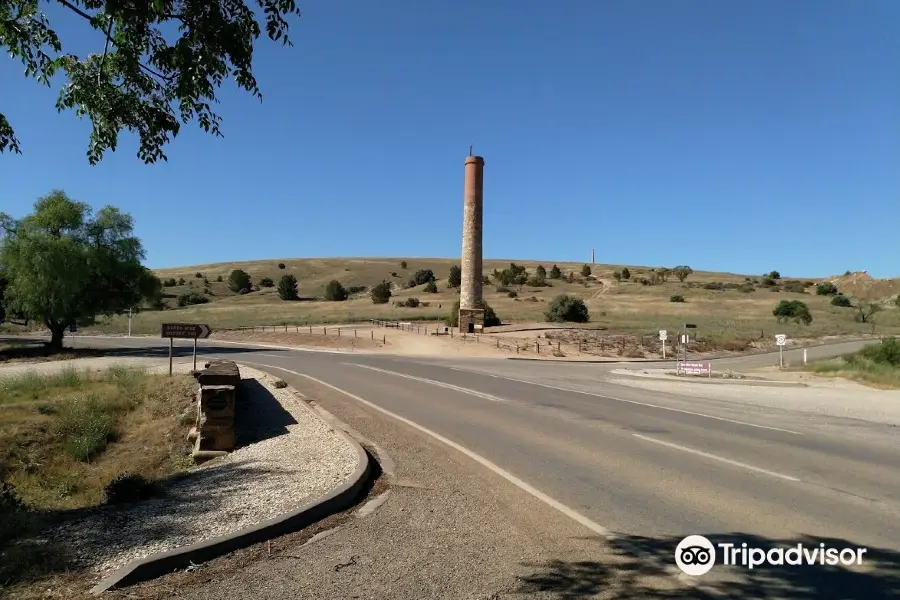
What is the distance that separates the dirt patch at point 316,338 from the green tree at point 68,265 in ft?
35.4

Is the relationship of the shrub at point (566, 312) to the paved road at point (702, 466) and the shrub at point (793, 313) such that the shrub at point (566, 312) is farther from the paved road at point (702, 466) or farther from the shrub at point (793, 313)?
the paved road at point (702, 466)

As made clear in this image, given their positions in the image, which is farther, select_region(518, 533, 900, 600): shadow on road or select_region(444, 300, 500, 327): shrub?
select_region(444, 300, 500, 327): shrub

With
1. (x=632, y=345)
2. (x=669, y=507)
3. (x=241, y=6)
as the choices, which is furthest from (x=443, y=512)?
(x=632, y=345)

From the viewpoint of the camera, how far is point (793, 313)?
2820 inches

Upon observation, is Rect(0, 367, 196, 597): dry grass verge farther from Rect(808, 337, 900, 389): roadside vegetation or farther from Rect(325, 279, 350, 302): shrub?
Rect(325, 279, 350, 302): shrub

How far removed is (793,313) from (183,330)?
232 feet

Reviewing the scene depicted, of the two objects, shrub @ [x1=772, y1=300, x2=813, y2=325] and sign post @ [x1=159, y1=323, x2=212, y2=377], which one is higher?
shrub @ [x1=772, y1=300, x2=813, y2=325]

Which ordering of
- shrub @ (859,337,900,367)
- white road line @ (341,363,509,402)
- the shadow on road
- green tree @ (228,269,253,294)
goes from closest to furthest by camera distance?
the shadow on road → white road line @ (341,363,509,402) → shrub @ (859,337,900,367) → green tree @ (228,269,253,294)

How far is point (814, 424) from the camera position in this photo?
13.4 metres

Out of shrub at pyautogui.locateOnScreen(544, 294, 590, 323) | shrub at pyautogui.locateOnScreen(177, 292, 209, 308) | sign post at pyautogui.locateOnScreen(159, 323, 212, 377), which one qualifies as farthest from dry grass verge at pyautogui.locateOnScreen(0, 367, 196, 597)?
shrub at pyautogui.locateOnScreen(177, 292, 209, 308)

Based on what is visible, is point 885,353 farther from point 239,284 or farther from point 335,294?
point 239,284

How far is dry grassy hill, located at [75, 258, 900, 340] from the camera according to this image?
63.8 m

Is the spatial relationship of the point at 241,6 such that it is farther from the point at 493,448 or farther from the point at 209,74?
the point at 493,448

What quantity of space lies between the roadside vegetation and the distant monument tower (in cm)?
2527
